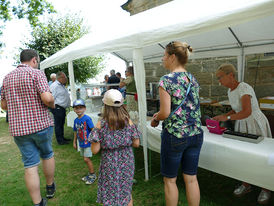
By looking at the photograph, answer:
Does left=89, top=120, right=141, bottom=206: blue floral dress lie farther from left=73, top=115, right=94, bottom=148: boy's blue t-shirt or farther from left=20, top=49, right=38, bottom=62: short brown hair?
left=20, top=49, right=38, bottom=62: short brown hair

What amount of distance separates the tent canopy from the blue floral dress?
1109 millimetres

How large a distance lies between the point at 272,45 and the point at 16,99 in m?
3.72

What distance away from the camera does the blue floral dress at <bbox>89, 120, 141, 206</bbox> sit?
5.50 feet

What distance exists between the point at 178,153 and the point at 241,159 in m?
0.68

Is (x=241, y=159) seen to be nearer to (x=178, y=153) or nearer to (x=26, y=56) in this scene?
(x=178, y=153)

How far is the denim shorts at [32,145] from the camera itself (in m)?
2.09

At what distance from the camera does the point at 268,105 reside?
354cm

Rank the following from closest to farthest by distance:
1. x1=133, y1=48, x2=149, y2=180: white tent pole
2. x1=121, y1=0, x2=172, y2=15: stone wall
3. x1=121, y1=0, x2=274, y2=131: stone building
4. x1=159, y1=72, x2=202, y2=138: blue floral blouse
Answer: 1. x1=159, y1=72, x2=202, y2=138: blue floral blouse
2. x1=133, y1=48, x2=149, y2=180: white tent pole
3. x1=121, y1=0, x2=274, y2=131: stone building
4. x1=121, y1=0, x2=172, y2=15: stone wall

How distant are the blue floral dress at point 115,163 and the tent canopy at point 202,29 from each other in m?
1.11

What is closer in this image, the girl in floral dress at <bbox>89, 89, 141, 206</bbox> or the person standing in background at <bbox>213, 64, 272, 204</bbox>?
the girl in floral dress at <bbox>89, 89, 141, 206</bbox>

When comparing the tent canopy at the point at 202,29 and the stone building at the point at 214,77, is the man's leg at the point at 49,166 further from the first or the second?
the stone building at the point at 214,77

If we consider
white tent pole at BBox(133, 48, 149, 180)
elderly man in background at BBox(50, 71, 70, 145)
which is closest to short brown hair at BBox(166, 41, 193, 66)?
white tent pole at BBox(133, 48, 149, 180)

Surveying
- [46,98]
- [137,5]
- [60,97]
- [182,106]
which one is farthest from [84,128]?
[137,5]

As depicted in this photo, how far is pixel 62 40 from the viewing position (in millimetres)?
12406
